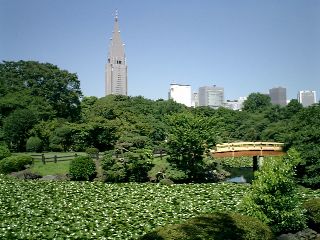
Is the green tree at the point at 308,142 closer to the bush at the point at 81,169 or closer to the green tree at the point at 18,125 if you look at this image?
the bush at the point at 81,169

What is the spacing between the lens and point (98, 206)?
1795 cm

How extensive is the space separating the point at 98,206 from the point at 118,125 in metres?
20.8

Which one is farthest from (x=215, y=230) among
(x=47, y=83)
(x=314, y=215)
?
(x=47, y=83)

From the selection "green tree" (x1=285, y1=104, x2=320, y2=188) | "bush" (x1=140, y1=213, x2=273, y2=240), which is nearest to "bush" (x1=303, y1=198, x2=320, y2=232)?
"bush" (x1=140, y1=213, x2=273, y2=240)

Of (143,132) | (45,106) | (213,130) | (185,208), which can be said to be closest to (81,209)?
(185,208)

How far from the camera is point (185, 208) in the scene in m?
17.6

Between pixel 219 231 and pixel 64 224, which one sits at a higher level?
pixel 219 231

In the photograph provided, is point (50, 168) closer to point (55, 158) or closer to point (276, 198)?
point (55, 158)

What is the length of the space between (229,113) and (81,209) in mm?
58798

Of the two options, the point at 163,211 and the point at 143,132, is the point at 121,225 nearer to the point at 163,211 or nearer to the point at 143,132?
the point at 163,211

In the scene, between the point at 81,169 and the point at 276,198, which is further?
the point at 81,169

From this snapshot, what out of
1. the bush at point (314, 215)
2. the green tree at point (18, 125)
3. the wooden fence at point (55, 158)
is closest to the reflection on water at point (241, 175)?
the wooden fence at point (55, 158)

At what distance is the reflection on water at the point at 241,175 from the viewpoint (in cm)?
3111

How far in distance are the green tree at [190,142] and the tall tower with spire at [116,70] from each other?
473ft
